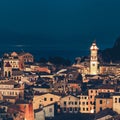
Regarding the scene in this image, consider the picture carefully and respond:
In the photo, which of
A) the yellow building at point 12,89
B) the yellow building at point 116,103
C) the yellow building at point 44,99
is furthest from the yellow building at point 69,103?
the yellow building at point 116,103

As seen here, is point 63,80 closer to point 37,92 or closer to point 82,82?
point 82,82

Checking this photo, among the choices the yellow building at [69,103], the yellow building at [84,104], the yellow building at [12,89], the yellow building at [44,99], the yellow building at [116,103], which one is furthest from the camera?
the yellow building at [12,89]

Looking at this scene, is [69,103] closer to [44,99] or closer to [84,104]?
[84,104]

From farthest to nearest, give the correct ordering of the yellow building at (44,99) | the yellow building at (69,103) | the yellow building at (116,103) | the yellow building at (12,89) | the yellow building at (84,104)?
the yellow building at (12,89) → the yellow building at (69,103) → the yellow building at (84,104) → the yellow building at (44,99) → the yellow building at (116,103)

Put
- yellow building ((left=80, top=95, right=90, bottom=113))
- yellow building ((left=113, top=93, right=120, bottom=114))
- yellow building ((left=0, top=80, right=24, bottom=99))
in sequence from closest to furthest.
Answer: yellow building ((left=113, top=93, right=120, bottom=114))
yellow building ((left=80, top=95, right=90, bottom=113))
yellow building ((left=0, top=80, right=24, bottom=99))

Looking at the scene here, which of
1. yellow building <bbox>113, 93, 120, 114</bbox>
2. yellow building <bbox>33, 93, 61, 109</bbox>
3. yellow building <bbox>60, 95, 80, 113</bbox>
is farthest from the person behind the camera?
yellow building <bbox>60, 95, 80, 113</bbox>

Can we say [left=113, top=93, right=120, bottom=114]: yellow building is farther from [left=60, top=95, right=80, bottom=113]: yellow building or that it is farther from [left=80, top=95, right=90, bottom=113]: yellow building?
[left=60, top=95, right=80, bottom=113]: yellow building

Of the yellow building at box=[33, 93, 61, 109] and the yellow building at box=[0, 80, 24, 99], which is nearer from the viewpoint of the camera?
the yellow building at box=[33, 93, 61, 109]

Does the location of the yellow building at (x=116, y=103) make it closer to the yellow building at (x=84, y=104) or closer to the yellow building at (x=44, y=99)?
the yellow building at (x=84, y=104)

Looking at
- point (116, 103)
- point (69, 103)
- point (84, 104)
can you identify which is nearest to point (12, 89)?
point (69, 103)

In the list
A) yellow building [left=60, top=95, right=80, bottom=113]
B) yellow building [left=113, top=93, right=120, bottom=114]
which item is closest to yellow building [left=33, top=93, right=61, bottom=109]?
yellow building [left=60, top=95, right=80, bottom=113]

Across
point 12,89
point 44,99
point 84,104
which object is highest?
point 12,89

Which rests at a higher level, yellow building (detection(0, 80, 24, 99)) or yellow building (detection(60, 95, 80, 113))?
yellow building (detection(0, 80, 24, 99))

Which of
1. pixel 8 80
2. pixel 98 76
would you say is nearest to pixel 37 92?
pixel 8 80
